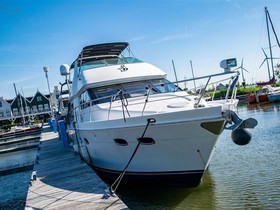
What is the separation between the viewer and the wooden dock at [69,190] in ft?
19.6

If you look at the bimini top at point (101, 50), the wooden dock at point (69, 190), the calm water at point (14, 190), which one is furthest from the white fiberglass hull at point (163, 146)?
the calm water at point (14, 190)

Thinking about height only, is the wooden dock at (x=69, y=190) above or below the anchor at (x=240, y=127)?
below

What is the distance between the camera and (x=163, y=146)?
21.4 ft

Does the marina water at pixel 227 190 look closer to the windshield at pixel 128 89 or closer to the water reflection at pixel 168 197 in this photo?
the water reflection at pixel 168 197

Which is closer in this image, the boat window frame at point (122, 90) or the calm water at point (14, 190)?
the boat window frame at point (122, 90)

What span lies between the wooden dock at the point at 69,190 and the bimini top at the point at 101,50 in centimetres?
393

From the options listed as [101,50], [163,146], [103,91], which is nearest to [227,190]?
[163,146]

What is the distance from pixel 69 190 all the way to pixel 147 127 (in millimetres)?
2528

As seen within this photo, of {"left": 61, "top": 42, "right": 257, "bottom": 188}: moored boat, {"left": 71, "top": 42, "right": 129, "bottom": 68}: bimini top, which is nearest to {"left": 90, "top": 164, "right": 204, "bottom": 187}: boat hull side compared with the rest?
{"left": 61, "top": 42, "right": 257, "bottom": 188}: moored boat

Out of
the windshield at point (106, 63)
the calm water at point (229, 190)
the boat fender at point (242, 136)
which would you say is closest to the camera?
the boat fender at point (242, 136)

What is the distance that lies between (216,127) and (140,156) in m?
2.06

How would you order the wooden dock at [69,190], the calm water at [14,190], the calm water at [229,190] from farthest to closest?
1. the calm water at [14,190]
2. the calm water at [229,190]
3. the wooden dock at [69,190]

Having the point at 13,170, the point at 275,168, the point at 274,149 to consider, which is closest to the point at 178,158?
the point at 275,168

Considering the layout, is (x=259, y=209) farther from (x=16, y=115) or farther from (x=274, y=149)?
(x=16, y=115)
